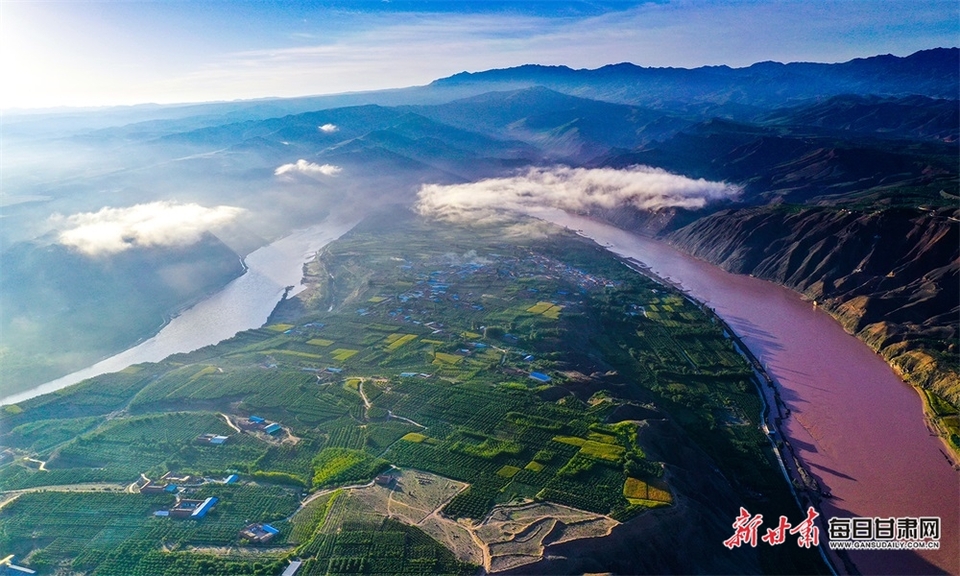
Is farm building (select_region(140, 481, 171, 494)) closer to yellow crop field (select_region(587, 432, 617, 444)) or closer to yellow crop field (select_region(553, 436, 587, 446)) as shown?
yellow crop field (select_region(553, 436, 587, 446))

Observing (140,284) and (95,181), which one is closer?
(140,284)

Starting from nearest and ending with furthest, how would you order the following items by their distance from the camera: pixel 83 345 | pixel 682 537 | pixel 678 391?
pixel 682 537
pixel 678 391
pixel 83 345

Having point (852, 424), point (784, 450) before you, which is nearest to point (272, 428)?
point (784, 450)

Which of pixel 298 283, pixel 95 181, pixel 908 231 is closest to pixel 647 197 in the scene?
pixel 908 231

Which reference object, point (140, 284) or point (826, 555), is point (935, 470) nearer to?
point (826, 555)

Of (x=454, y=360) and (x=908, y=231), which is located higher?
(x=908, y=231)

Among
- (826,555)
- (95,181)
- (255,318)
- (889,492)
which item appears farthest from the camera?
(95,181)

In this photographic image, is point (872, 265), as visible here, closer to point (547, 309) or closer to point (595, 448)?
point (547, 309)
